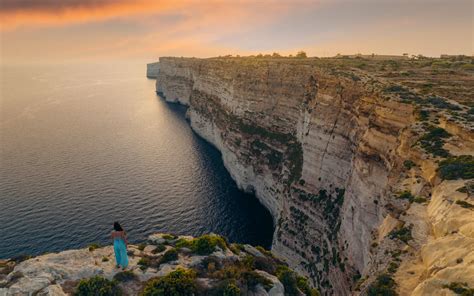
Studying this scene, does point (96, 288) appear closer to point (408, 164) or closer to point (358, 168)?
point (408, 164)

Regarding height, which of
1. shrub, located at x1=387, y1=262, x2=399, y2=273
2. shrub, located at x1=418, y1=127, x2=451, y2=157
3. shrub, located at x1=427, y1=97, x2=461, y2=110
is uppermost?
shrub, located at x1=427, y1=97, x2=461, y2=110

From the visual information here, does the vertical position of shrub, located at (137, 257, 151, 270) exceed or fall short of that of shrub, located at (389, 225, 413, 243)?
it falls short

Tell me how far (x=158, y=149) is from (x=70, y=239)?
59.6 metres

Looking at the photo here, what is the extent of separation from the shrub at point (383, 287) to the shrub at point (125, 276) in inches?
747

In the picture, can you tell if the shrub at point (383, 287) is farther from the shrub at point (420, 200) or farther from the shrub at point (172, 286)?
the shrub at point (172, 286)

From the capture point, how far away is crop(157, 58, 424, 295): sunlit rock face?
39969mm

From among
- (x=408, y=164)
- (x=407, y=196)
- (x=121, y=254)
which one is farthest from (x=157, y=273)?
(x=408, y=164)

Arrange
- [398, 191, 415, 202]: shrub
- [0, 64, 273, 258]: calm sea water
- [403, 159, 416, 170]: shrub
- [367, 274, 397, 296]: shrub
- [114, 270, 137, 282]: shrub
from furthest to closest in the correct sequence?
[0, 64, 273, 258]: calm sea water
[403, 159, 416, 170]: shrub
[398, 191, 415, 202]: shrub
[114, 270, 137, 282]: shrub
[367, 274, 397, 296]: shrub

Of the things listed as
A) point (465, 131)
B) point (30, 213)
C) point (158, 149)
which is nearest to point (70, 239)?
point (30, 213)

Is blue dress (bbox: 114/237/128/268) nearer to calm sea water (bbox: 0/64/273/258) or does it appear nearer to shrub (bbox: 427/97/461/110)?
shrub (bbox: 427/97/461/110)

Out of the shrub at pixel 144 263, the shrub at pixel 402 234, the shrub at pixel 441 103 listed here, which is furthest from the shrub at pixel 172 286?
the shrub at pixel 441 103

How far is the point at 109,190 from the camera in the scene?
274 feet

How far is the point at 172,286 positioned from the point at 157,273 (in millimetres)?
3845

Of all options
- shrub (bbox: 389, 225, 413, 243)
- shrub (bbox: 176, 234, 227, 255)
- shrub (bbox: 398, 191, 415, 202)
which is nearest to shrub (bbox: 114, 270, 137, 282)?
shrub (bbox: 176, 234, 227, 255)
